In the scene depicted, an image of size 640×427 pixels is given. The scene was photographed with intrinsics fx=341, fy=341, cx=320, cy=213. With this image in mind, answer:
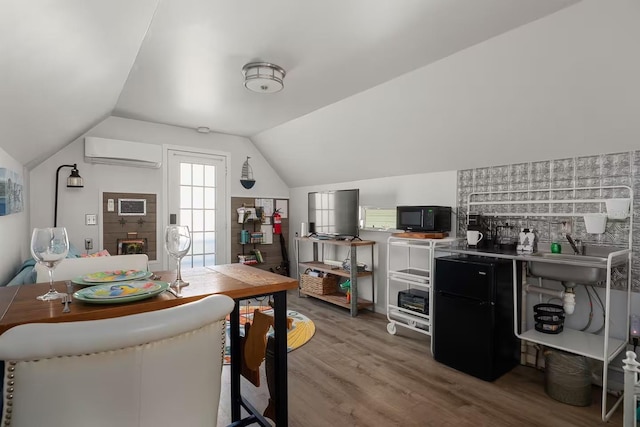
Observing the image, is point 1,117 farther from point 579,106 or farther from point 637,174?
point 637,174

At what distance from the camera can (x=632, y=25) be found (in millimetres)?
1805

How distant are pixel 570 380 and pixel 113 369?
268 cm

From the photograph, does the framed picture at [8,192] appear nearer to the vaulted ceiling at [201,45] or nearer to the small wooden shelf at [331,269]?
the vaulted ceiling at [201,45]

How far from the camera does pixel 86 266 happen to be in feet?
5.86

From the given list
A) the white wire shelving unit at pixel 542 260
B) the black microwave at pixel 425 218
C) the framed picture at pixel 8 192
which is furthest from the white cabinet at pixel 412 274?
the framed picture at pixel 8 192

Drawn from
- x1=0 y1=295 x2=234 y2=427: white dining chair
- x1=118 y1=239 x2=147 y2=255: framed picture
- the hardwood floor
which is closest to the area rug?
the hardwood floor

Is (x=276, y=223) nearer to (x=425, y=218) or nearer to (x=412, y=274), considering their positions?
(x=412, y=274)

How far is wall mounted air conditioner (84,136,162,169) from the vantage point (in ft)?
12.4

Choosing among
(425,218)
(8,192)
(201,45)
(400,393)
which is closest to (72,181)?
(8,192)

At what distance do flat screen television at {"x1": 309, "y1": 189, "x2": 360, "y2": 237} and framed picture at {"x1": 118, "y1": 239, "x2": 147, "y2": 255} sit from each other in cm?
217

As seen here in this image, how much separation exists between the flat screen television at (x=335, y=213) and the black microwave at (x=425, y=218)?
75 centimetres

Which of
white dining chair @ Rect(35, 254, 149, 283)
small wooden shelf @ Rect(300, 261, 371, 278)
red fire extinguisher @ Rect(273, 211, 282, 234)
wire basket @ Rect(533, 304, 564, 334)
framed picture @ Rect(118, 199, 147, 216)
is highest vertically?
framed picture @ Rect(118, 199, 147, 216)

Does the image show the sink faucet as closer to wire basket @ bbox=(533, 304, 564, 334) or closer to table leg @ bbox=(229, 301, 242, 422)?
wire basket @ bbox=(533, 304, 564, 334)

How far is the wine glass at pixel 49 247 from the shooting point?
114 centimetres
